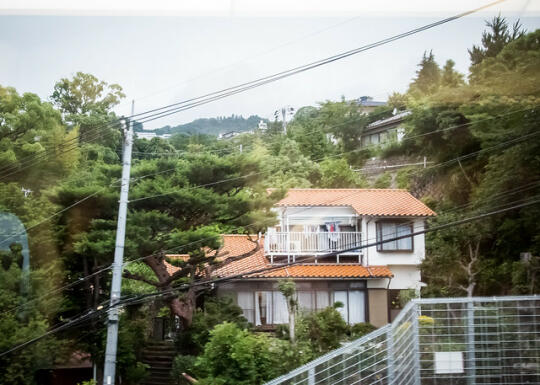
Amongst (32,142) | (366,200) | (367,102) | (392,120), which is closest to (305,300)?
(366,200)

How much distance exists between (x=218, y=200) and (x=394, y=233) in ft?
6.25

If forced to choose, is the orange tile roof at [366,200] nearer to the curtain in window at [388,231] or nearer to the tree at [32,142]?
the curtain in window at [388,231]

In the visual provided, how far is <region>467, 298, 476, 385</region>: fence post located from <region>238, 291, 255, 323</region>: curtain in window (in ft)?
7.43

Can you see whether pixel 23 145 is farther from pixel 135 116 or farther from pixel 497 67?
pixel 497 67

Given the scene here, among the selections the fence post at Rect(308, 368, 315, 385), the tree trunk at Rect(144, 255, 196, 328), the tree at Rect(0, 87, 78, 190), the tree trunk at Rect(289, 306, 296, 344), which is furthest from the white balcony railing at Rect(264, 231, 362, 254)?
the tree at Rect(0, 87, 78, 190)

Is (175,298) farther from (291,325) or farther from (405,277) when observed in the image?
(405,277)

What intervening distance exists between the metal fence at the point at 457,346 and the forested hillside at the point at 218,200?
1.32 m

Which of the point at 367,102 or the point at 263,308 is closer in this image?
the point at 263,308

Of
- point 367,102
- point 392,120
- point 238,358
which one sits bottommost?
point 238,358

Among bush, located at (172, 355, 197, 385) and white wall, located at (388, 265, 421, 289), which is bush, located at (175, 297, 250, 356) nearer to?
bush, located at (172, 355, 197, 385)

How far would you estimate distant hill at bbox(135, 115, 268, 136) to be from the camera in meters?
6.05

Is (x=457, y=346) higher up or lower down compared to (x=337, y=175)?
lower down

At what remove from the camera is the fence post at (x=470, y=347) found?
360 cm

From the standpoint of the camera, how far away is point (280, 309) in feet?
17.3
